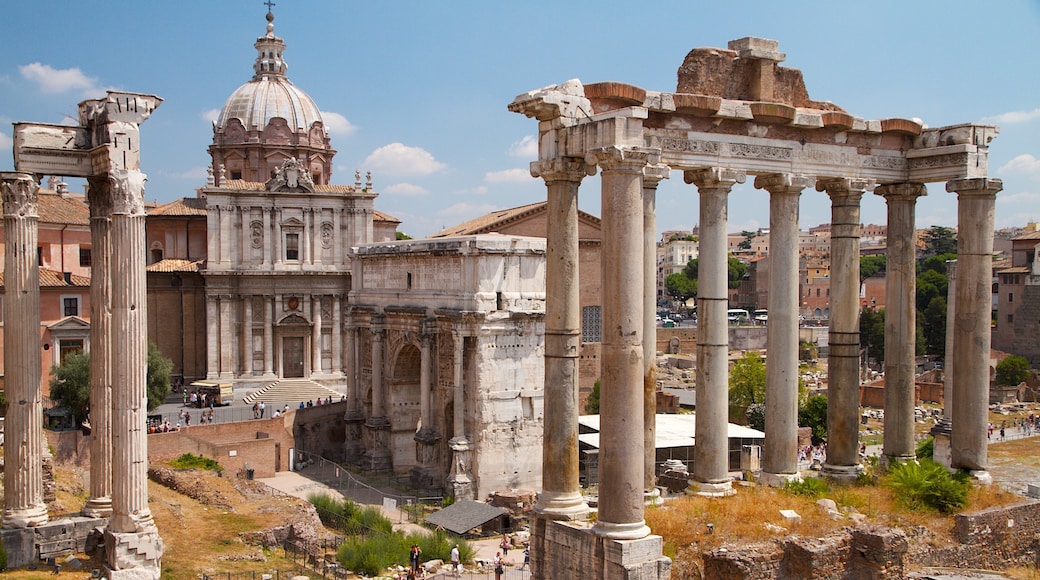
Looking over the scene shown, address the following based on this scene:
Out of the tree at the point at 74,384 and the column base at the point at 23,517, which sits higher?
the tree at the point at 74,384

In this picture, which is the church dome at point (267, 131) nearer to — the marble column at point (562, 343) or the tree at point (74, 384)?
the tree at point (74, 384)

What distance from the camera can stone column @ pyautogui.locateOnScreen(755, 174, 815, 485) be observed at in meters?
14.5

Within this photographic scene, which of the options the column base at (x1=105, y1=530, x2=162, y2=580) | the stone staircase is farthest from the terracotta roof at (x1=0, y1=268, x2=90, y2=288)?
the column base at (x1=105, y1=530, x2=162, y2=580)

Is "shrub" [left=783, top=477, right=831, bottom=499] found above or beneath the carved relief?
beneath

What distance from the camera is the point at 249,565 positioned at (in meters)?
20.1

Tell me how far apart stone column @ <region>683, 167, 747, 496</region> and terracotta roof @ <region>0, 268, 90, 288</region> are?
27038 mm

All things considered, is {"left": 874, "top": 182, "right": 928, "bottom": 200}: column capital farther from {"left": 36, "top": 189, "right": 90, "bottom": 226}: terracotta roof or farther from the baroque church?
{"left": 36, "top": 189, "right": 90, "bottom": 226}: terracotta roof

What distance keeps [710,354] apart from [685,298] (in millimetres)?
95482

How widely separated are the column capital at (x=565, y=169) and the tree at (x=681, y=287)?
301 feet

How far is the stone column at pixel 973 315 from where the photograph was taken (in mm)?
15359

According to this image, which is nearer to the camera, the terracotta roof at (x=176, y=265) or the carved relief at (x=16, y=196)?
the carved relief at (x=16, y=196)

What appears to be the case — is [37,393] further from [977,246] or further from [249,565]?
[977,246]

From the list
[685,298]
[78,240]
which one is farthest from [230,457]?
[685,298]

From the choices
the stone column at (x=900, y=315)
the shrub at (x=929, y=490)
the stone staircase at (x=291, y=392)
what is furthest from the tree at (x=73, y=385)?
the shrub at (x=929, y=490)
